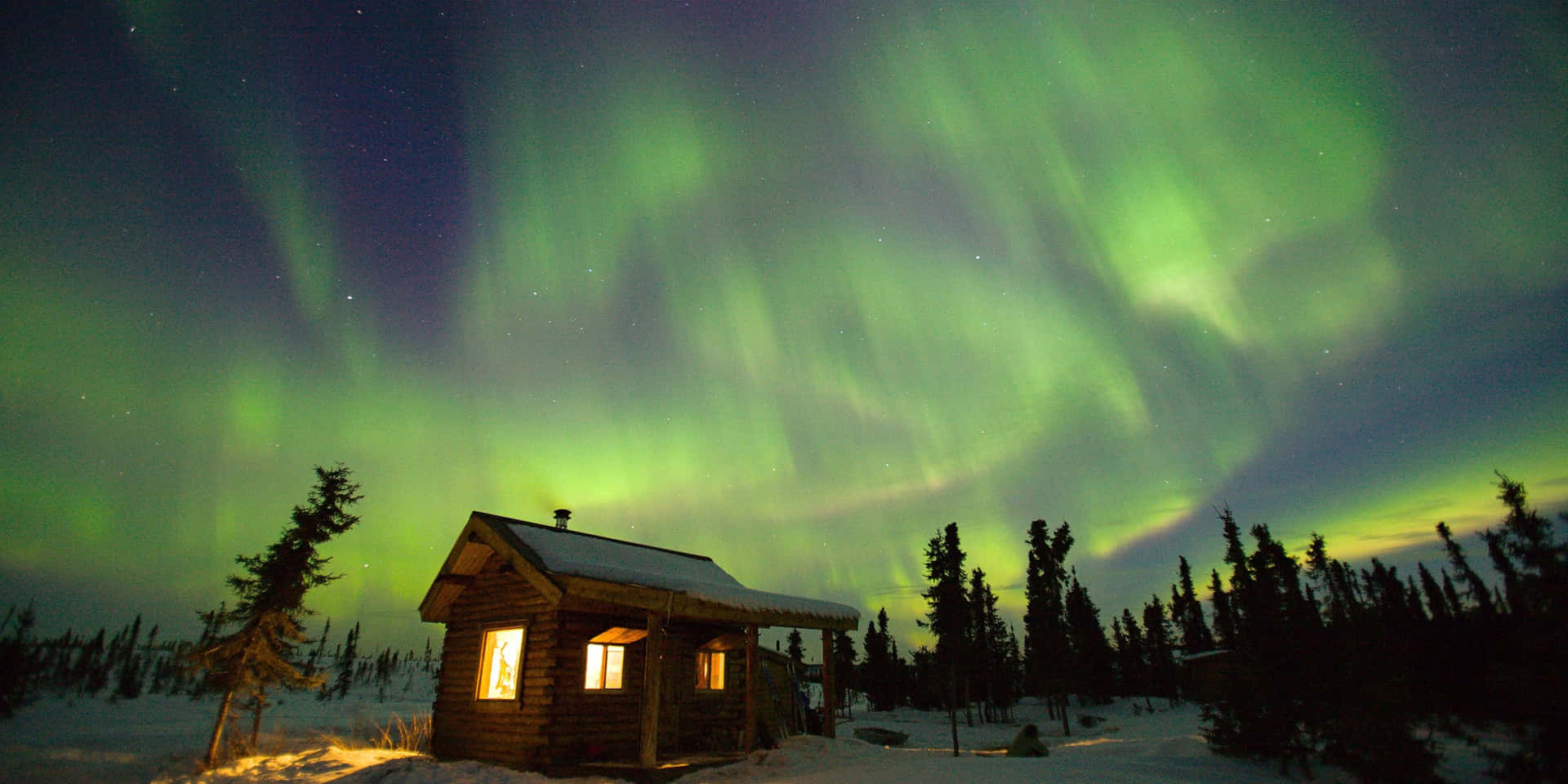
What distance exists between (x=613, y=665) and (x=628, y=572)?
3.70 metres

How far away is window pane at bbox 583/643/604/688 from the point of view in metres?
15.0

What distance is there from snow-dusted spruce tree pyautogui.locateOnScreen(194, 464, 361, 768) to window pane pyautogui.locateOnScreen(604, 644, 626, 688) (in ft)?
43.2

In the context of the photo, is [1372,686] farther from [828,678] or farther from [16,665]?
[16,665]

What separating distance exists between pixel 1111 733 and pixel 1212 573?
38211 mm

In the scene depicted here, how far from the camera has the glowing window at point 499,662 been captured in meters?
15.7

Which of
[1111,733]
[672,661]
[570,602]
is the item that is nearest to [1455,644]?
[1111,733]

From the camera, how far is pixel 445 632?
18.0 m

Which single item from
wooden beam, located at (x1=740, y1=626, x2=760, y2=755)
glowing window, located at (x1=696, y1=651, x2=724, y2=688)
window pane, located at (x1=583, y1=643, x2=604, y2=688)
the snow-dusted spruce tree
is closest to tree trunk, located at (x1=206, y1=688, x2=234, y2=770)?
the snow-dusted spruce tree

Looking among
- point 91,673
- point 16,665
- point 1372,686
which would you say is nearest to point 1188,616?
point 1372,686

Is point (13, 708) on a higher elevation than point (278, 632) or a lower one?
lower

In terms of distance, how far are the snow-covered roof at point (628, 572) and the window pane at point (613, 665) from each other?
1944 mm

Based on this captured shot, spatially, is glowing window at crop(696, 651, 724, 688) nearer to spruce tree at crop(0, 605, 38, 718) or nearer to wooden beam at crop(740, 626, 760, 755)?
wooden beam at crop(740, 626, 760, 755)

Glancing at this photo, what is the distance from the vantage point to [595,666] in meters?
15.2

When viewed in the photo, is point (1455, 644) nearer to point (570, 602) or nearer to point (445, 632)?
point (570, 602)
